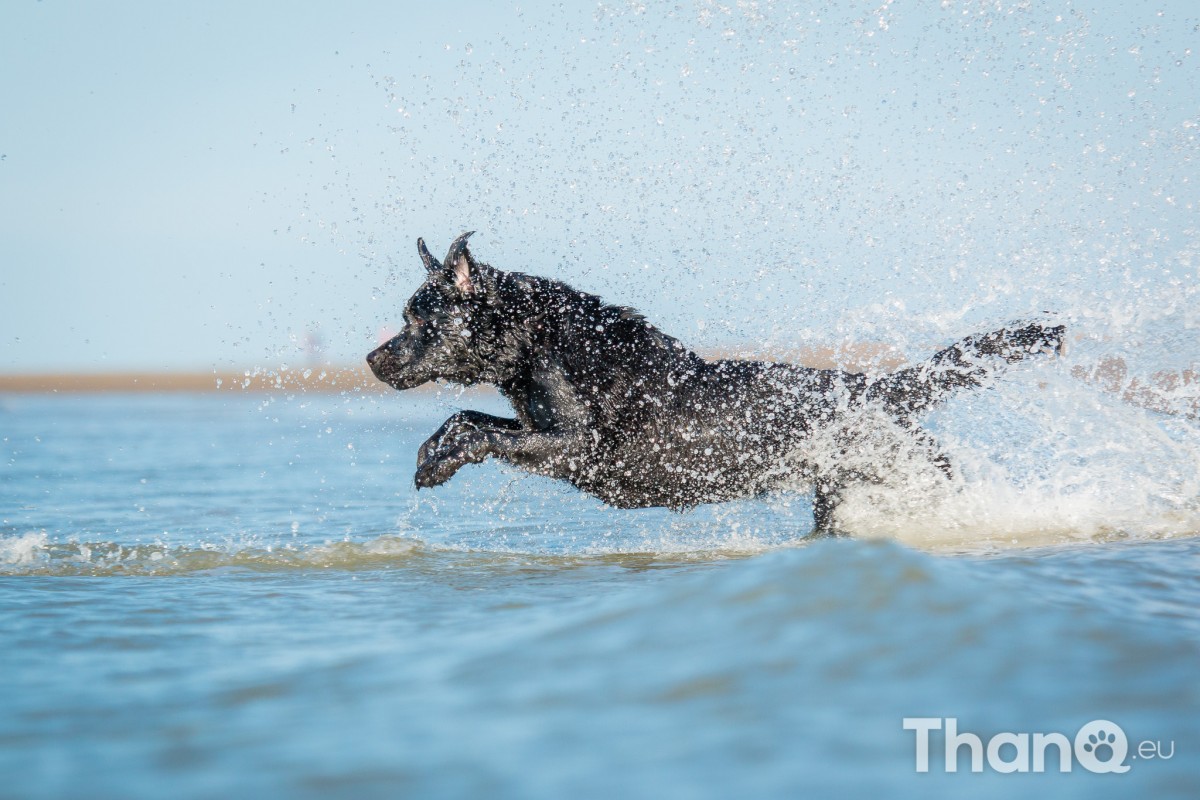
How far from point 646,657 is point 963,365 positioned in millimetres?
3414

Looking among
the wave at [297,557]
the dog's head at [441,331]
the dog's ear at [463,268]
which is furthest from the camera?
the dog's head at [441,331]

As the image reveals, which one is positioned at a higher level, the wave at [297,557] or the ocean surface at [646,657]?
the ocean surface at [646,657]

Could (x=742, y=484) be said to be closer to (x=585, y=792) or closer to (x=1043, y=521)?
(x=1043, y=521)

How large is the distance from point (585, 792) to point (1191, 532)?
14.5ft

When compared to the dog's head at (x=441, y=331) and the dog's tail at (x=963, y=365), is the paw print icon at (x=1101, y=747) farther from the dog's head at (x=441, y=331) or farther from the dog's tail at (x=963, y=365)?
the dog's head at (x=441, y=331)

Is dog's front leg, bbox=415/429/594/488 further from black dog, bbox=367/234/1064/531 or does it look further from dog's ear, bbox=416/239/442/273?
dog's ear, bbox=416/239/442/273

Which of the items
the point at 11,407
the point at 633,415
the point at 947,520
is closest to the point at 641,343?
the point at 633,415

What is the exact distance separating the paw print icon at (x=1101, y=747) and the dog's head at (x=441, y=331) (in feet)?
12.2


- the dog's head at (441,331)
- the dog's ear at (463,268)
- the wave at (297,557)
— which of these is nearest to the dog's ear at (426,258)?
the dog's head at (441,331)

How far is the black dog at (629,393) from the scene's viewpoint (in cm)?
538

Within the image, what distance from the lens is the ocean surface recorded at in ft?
7.10

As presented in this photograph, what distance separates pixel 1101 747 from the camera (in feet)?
7.27

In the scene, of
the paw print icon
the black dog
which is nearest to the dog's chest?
the black dog

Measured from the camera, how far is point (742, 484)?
561cm
